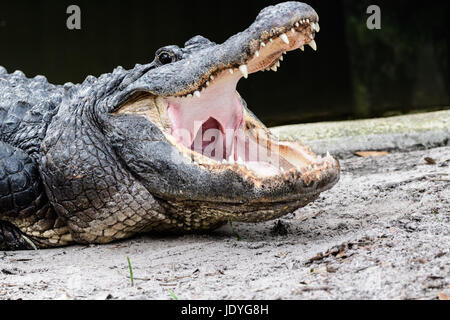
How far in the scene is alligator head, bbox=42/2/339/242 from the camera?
2850mm

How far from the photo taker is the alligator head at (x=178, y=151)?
112 inches

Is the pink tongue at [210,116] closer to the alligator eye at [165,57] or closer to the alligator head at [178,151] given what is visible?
the alligator head at [178,151]

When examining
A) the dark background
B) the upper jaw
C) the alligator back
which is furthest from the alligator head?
the dark background

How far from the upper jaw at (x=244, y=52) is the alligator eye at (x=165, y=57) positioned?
0.05 metres

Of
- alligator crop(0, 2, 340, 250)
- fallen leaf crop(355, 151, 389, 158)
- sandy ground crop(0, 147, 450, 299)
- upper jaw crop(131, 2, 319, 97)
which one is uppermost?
upper jaw crop(131, 2, 319, 97)

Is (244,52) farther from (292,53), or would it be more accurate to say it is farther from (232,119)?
(292,53)

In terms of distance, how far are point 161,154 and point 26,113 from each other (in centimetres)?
103

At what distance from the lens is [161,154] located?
9.89 ft

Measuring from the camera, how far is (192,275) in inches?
102

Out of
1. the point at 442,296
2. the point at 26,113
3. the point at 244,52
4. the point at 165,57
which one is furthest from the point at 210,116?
the point at 442,296

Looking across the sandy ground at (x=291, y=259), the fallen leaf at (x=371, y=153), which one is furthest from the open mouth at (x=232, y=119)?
the fallen leaf at (x=371, y=153)

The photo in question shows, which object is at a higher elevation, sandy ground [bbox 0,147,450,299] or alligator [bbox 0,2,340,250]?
alligator [bbox 0,2,340,250]

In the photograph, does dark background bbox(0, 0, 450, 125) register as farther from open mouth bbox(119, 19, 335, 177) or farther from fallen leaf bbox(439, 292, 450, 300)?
fallen leaf bbox(439, 292, 450, 300)
